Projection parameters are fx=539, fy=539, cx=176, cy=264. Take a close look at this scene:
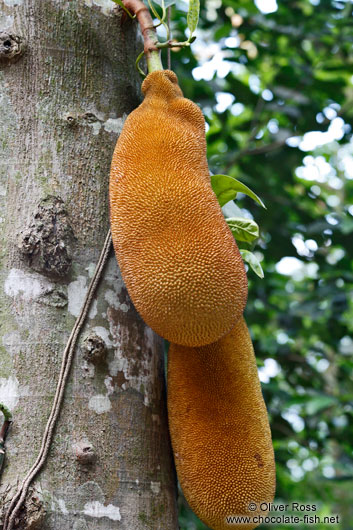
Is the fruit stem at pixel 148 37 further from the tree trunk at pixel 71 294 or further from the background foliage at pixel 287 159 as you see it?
the background foliage at pixel 287 159

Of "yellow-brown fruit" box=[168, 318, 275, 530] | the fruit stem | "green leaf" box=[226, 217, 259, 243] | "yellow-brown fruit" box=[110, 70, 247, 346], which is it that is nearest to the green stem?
the fruit stem

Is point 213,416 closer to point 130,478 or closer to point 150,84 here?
point 130,478

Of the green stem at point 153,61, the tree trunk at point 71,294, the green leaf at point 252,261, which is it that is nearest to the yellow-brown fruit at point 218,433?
the tree trunk at point 71,294

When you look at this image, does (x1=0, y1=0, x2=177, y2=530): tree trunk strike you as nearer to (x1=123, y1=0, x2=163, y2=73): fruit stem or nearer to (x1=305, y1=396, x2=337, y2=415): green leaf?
(x1=123, y1=0, x2=163, y2=73): fruit stem

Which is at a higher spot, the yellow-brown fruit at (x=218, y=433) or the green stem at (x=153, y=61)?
the green stem at (x=153, y=61)

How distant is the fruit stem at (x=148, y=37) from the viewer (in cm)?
99

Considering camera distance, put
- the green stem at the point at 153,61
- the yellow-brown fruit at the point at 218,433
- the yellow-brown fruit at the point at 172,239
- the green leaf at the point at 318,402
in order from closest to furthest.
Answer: the yellow-brown fruit at the point at 172,239 → the yellow-brown fruit at the point at 218,433 → the green stem at the point at 153,61 → the green leaf at the point at 318,402

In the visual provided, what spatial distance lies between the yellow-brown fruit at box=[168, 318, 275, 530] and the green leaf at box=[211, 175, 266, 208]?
28 cm

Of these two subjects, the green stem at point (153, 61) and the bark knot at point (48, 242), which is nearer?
the bark knot at point (48, 242)

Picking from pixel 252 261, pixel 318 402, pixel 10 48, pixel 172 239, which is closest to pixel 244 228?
pixel 252 261

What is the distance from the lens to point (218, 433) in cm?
84

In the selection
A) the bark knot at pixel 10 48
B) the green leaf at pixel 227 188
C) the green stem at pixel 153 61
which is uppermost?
the bark knot at pixel 10 48

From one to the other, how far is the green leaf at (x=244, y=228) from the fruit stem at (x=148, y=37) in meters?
0.32

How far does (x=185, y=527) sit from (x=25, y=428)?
4.02ft
